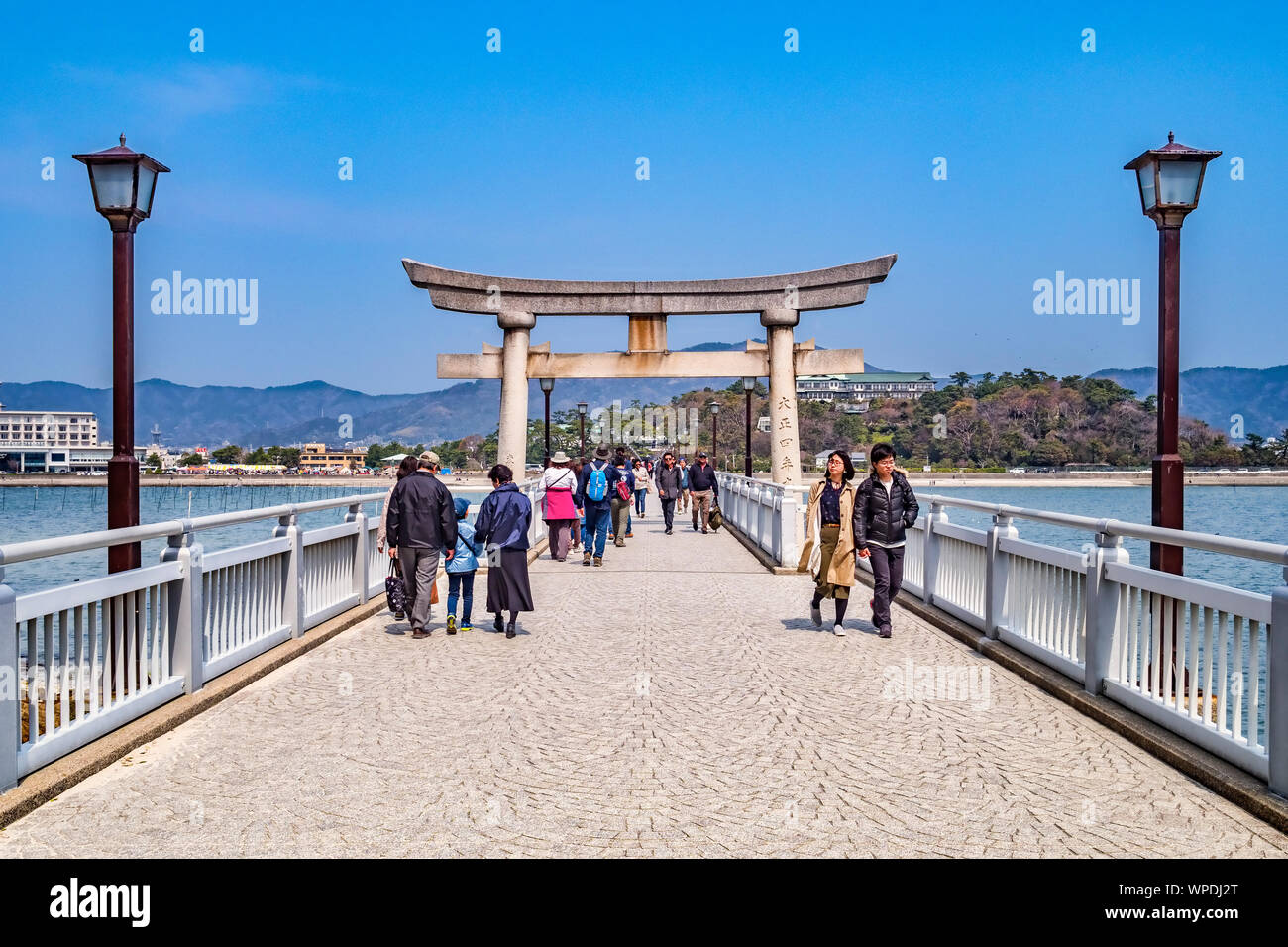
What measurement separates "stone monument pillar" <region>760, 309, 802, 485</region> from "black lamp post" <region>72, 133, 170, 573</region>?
16.9 metres

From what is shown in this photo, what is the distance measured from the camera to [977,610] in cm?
1048

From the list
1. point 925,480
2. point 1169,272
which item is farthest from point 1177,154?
point 925,480

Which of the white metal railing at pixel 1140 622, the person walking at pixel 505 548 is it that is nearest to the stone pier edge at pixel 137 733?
the person walking at pixel 505 548

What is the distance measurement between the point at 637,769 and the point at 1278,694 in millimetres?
3068

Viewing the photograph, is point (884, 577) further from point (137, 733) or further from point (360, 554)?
point (137, 733)

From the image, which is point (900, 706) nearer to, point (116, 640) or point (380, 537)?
point (116, 640)

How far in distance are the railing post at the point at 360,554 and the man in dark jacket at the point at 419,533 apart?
5.40 feet

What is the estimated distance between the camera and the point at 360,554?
12406mm

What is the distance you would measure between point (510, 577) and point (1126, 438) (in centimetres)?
15841

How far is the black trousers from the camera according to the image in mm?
10562

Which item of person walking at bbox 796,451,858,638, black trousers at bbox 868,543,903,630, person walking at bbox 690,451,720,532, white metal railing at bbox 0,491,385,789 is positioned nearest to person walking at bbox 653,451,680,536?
person walking at bbox 690,451,720,532

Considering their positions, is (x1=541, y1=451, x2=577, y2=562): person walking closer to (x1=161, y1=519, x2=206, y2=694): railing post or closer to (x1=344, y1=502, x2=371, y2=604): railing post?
(x1=344, y1=502, x2=371, y2=604): railing post
